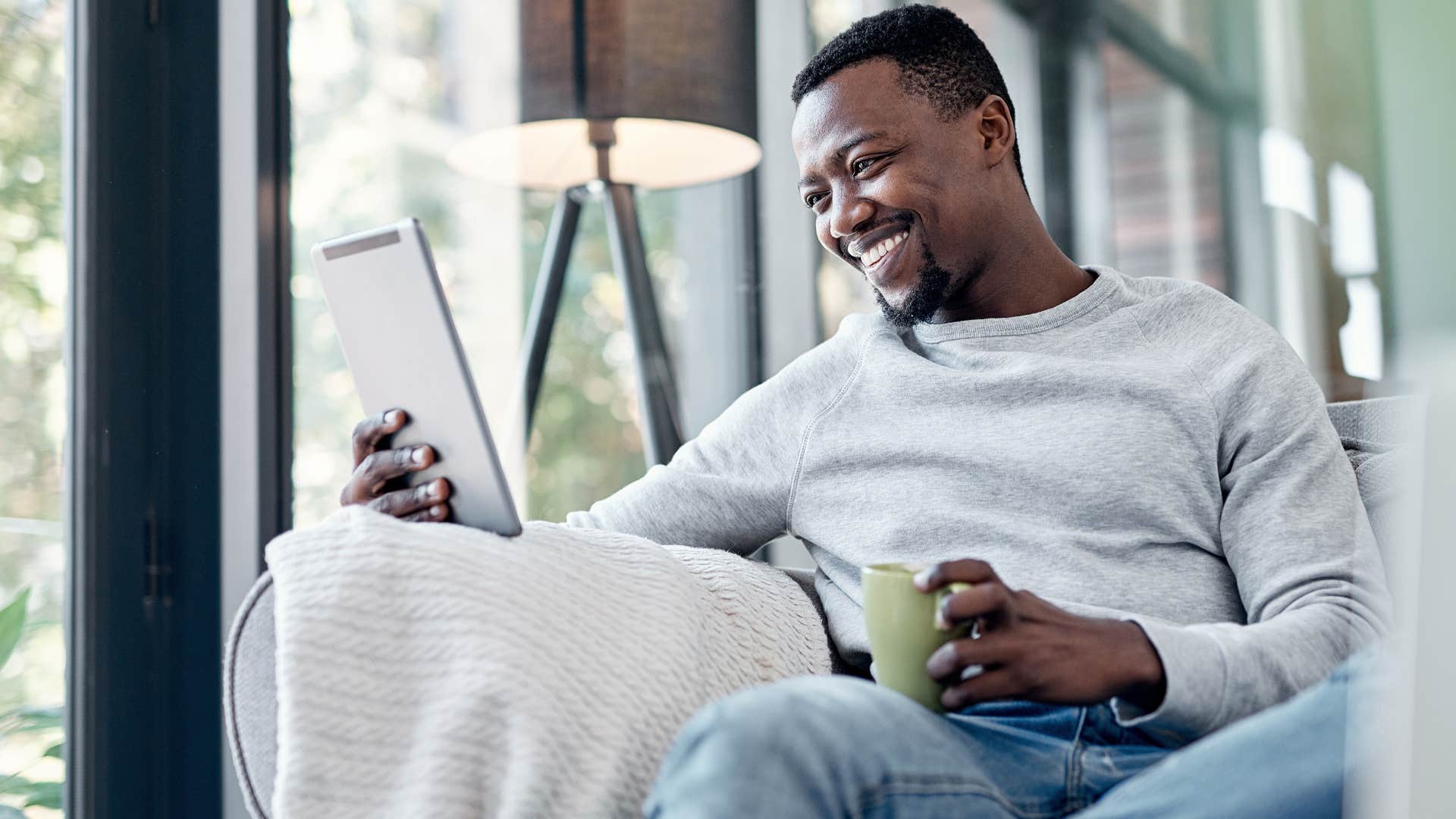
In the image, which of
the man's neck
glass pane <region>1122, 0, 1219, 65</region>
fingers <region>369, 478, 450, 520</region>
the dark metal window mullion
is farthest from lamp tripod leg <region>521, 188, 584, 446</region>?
glass pane <region>1122, 0, 1219, 65</region>

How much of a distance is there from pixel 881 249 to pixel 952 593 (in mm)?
641

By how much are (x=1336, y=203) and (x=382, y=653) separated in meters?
2.19

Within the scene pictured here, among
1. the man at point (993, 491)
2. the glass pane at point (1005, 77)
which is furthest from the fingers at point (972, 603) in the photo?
the glass pane at point (1005, 77)

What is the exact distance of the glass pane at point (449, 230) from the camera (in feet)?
6.27

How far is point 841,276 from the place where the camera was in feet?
9.04

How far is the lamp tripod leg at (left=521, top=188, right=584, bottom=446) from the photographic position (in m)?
1.93

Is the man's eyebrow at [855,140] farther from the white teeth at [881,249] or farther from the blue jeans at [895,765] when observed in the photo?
the blue jeans at [895,765]

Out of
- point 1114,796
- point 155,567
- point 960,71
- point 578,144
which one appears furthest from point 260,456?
point 1114,796

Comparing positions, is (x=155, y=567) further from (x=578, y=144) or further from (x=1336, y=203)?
(x=1336, y=203)

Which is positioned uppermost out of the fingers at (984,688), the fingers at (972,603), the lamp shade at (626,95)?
the lamp shade at (626,95)

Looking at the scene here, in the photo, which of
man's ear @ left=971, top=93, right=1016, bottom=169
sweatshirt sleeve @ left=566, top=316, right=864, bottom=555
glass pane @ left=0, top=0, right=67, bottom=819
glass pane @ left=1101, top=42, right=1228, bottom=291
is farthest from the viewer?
glass pane @ left=1101, top=42, right=1228, bottom=291

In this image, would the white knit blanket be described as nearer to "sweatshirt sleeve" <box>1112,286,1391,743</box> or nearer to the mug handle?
the mug handle

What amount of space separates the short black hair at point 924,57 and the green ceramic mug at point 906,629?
710 mm

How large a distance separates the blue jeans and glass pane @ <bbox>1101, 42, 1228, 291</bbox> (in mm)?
2020
